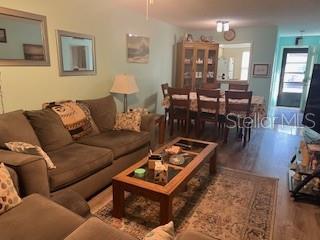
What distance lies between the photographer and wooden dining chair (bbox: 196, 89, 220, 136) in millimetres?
4102

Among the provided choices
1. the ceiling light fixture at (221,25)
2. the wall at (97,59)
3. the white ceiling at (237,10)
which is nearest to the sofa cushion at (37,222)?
the wall at (97,59)

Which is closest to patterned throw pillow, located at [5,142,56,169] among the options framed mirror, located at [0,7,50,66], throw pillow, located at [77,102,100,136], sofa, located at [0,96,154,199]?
sofa, located at [0,96,154,199]

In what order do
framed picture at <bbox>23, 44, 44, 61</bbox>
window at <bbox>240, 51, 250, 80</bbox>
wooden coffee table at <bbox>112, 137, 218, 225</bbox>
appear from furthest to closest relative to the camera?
window at <bbox>240, 51, 250, 80</bbox> → framed picture at <bbox>23, 44, 44, 61</bbox> → wooden coffee table at <bbox>112, 137, 218, 225</bbox>

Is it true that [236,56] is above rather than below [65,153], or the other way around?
above

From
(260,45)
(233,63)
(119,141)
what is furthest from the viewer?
(233,63)

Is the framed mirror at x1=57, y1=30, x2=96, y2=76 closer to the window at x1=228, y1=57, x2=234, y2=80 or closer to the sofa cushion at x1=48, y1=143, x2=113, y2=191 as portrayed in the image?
the sofa cushion at x1=48, y1=143, x2=113, y2=191

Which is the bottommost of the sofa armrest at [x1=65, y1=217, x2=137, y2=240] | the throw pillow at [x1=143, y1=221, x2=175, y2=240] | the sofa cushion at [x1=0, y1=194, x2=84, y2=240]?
the sofa cushion at [x1=0, y1=194, x2=84, y2=240]

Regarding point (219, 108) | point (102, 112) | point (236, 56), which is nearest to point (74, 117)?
point (102, 112)

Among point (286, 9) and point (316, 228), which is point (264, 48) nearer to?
point (286, 9)

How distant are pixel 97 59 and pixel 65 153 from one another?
179 centimetres

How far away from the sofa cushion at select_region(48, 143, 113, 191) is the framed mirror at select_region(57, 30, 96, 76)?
1121 mm

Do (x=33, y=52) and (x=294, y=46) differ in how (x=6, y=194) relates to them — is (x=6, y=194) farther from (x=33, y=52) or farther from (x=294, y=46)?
(x=294, y=46)

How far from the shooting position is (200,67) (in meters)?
6.04

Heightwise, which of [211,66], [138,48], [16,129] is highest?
[138,48]
